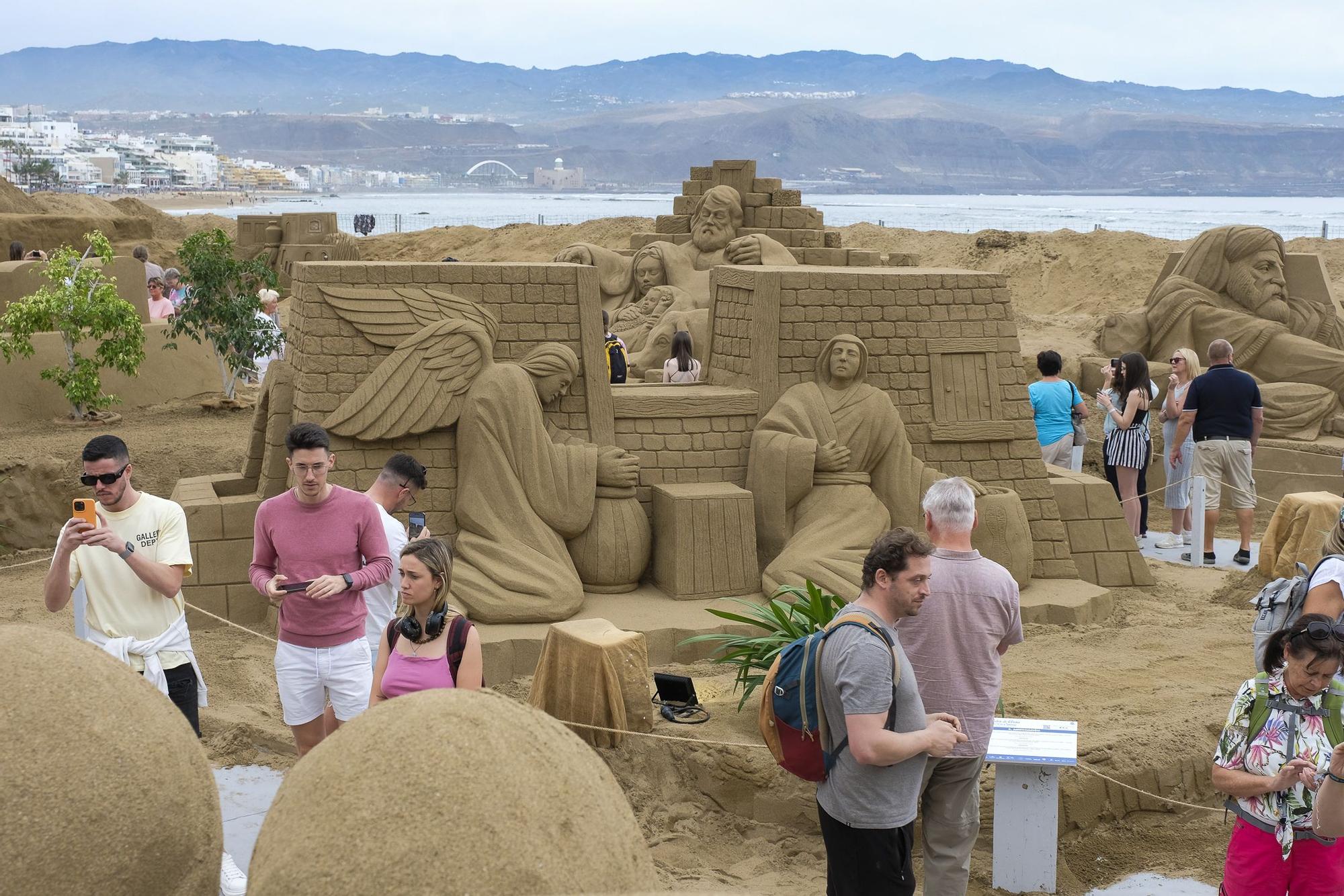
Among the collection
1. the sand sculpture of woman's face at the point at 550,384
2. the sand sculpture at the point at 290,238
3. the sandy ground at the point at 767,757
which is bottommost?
the sandy ground at the point at 767,757

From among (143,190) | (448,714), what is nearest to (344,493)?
(448,714)

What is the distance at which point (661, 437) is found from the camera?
815 cm

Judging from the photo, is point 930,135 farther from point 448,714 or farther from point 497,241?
point 448,714

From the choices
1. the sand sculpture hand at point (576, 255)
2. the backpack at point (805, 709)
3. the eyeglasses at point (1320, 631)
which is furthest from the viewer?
the sand sculpture hand at point (576, 255)

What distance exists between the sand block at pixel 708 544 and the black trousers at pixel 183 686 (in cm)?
363

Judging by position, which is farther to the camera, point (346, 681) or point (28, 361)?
point (28, 361)

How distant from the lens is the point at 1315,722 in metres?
3.63

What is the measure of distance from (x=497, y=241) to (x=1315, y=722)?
28.2 m

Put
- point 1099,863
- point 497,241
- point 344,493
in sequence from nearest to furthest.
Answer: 1. point 344,493
2. point 1099,863
3. point 497,241

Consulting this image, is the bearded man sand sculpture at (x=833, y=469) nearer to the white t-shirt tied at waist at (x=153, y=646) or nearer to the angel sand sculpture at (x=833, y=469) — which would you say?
the angel sand sculpture at (x=833, y=469)

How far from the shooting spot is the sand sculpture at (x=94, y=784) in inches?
89.5

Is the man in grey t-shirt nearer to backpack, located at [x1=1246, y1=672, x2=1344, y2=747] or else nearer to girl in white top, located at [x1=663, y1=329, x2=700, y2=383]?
backpack, located at [x1=1246, y1=672, x2=1344, y2=747]

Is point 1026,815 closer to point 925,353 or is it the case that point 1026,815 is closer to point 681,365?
point 925,353

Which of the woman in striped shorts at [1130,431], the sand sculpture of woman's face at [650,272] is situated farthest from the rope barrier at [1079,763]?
the sand sculpture of woman's face at [650,272]
